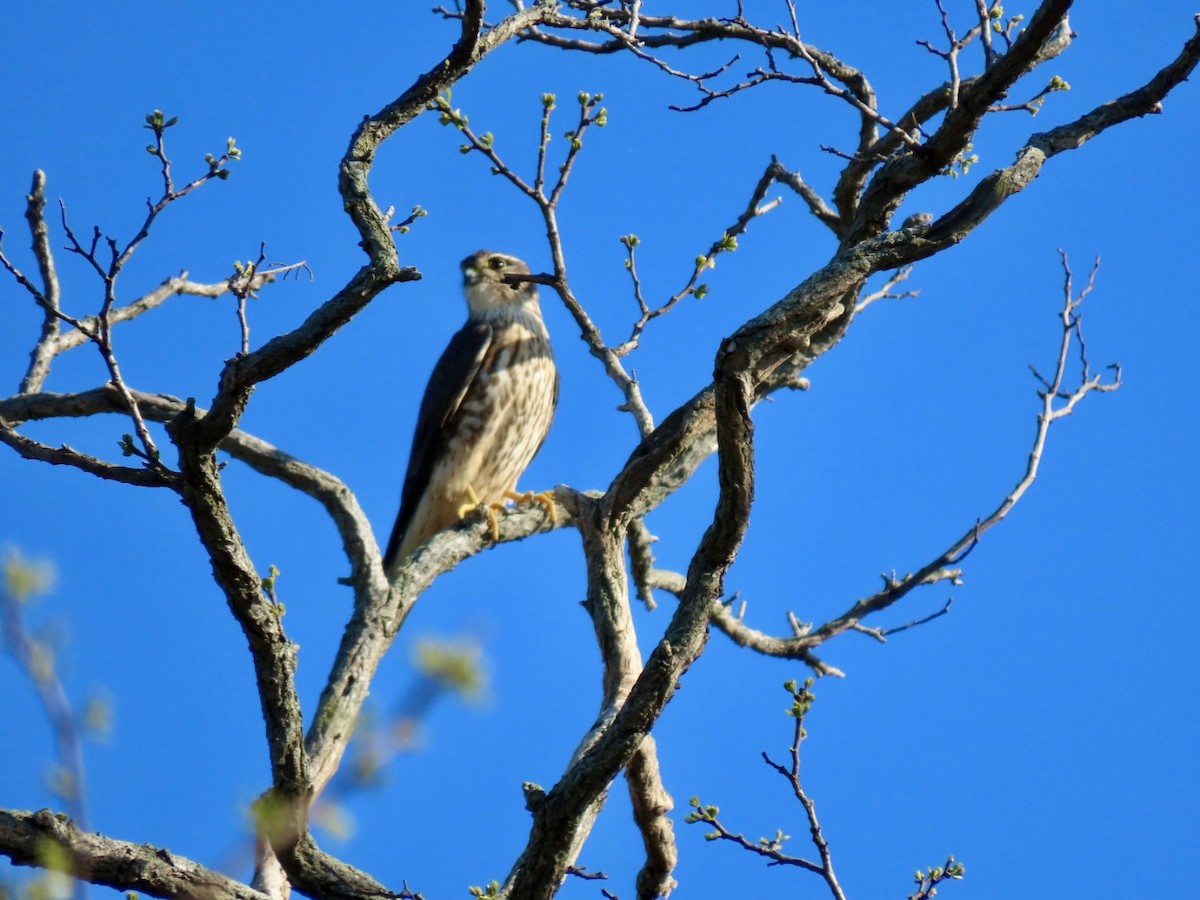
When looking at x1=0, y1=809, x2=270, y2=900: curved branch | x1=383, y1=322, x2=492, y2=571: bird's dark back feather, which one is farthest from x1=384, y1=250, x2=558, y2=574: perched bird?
x1=0, y1=809, x2=270, y2=900: curved branch

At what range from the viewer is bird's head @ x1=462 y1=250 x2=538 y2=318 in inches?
273

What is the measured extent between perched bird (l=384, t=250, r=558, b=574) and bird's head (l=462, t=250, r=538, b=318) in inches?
4.9

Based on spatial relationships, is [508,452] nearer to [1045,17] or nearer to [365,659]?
[365,659]

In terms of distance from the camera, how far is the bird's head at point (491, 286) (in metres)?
6.94

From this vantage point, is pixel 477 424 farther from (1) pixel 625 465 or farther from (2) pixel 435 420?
(1) pixel 625 465

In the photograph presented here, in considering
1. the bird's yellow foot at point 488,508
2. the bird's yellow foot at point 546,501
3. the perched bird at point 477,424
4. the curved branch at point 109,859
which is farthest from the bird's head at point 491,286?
the curved branch at point 109,859

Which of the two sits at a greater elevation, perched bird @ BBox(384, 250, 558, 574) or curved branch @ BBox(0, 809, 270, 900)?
perched bird @ BBox(384, 250, 558, 574)

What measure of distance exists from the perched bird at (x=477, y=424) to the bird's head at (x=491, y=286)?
125 millimetres

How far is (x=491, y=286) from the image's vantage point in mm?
7035

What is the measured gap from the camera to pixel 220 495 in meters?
2.54

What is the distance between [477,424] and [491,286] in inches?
38.0

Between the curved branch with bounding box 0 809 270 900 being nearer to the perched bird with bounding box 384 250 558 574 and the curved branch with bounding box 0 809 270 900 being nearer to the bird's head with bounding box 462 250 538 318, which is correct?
the perched bird with bounding box 384 250 558 574

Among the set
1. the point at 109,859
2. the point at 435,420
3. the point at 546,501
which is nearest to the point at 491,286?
the point at 435,420

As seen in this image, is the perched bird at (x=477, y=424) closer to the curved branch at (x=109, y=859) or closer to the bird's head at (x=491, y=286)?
the bird's head at (x=491, y=286)
